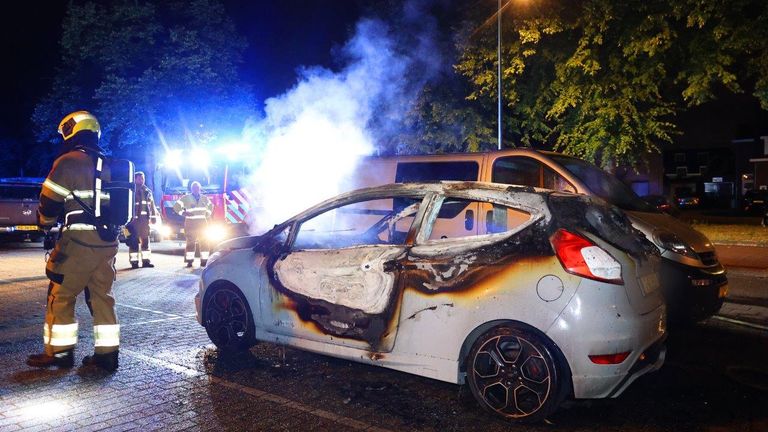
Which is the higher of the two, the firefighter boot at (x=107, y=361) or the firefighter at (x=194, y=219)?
the firefighter at (x=194, y=219)

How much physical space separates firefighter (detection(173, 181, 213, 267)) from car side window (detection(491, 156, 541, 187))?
6.75 meters

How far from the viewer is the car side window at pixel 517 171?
7789mm

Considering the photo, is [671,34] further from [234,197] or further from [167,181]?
[167,181]

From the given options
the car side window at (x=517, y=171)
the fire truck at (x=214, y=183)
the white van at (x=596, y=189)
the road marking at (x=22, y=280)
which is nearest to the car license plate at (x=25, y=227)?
the fire truck at (x=214, y=183)

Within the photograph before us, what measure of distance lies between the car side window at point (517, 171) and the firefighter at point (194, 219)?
22.1 feet

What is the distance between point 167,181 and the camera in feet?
53.3

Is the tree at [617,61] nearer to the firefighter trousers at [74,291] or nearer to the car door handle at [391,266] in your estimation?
the car door handle at [391,266]

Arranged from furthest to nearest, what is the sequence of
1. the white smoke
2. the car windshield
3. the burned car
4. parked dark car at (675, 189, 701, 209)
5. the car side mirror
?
parked dark car at (675, 189, 701, 209) < the white smoke < the car side mirror < the car windshield < the burned car

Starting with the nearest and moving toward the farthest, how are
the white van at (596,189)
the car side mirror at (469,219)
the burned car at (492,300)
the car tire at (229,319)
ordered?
1. the burned car at (492,300)
2. the car tire at (229,319)
3. the white van at (596,189)
4. the car side mirror at (469,219)

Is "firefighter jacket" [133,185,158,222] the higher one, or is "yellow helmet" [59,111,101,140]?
"yellow helmet" [59,111,101,140]

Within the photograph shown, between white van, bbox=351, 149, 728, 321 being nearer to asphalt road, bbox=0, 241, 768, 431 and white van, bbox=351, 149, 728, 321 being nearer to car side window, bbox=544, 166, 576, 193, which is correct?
car side window, bbox=544, 166, 576, 193

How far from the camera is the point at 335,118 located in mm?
15609

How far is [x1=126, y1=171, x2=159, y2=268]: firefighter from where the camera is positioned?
11.3 meters

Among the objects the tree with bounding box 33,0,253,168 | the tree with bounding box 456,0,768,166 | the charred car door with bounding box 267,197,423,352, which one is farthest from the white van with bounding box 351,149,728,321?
the tree with bounding box 33,0,253,168
